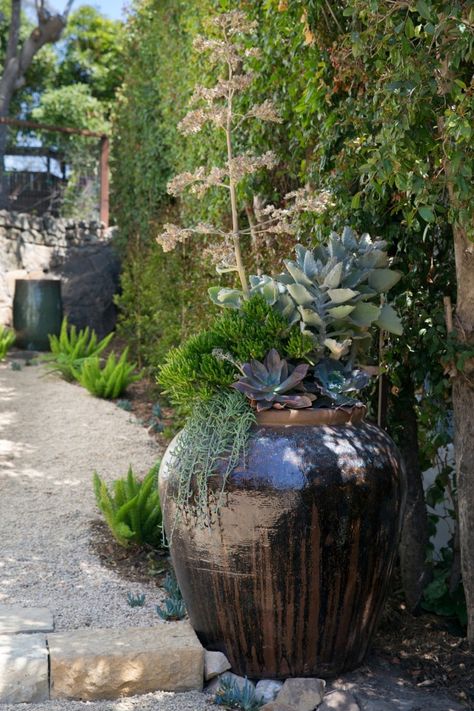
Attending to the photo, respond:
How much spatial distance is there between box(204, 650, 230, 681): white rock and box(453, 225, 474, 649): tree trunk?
1008 millimetres

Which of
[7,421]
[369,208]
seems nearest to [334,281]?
[369,208]

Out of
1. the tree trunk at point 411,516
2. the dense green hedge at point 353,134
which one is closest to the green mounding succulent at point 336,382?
the dense green hedge at point 353,134

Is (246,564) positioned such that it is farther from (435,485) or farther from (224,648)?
(435,485)

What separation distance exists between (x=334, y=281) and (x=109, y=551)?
1.91 meters

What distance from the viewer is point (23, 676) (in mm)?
2877

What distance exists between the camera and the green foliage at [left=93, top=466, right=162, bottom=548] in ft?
13.4

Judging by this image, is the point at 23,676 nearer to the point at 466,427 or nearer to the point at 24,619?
the point at 24,619

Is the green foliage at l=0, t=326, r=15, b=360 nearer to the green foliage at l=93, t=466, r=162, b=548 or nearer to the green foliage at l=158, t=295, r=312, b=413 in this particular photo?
the green foliage at l=93, t=466, r=162, b=548

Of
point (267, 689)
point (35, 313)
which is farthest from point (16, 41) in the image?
point (267, 689)

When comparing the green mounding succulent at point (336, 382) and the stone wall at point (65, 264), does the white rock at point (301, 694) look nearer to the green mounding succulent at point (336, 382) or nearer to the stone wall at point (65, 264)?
the green mounding succulent at point (336, 382)

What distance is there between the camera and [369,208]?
356 centimetres

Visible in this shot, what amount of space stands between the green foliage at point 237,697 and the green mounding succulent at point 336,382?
1.00 m

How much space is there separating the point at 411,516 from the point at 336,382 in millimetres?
1045

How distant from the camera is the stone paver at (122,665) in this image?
292 cm
